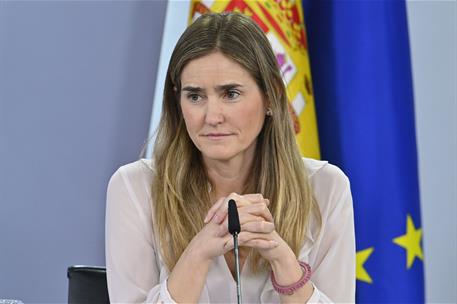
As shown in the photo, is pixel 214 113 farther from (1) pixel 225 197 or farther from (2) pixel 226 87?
(1) pixel 225 197

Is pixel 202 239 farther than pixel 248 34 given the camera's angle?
No

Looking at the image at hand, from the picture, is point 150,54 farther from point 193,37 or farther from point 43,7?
point 193,37

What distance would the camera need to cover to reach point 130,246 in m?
1.69

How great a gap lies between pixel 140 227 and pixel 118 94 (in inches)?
47.0

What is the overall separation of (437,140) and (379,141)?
51cm

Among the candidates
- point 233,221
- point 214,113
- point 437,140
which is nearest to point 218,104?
point 214,113

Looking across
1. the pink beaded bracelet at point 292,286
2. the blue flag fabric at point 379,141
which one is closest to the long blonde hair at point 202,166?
the pink beaded bracelet at point 292,286

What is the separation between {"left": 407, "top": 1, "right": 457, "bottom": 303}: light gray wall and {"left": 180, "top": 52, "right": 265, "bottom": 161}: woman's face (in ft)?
4.65

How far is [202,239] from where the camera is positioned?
158 centimetres

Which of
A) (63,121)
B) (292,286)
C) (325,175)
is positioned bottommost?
(292,286)

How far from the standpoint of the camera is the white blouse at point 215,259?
1.68 meters

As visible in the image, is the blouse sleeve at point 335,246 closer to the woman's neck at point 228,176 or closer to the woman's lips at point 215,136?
the woman's neck at point 228,176

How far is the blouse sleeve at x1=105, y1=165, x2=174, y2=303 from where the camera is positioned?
1641mm

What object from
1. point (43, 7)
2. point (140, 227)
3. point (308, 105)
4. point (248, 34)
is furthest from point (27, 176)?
point (248, 34)
